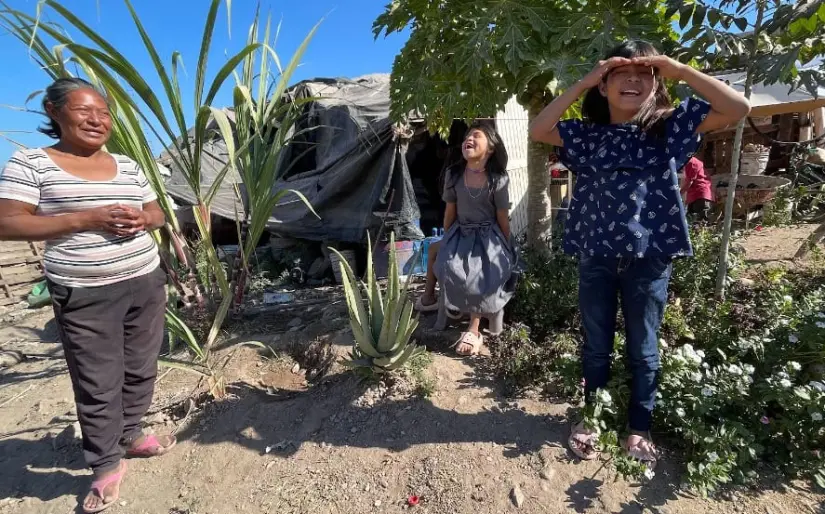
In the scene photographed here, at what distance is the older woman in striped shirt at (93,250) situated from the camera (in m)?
1.68

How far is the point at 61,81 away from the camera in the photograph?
1.74m

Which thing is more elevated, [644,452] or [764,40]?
[764,40]

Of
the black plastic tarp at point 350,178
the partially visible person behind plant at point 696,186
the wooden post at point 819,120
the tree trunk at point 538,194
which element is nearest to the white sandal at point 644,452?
the tree trunk at point 538,194

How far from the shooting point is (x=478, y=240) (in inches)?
118

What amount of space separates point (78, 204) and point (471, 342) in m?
2.09

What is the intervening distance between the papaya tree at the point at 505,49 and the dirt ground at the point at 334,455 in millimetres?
1515

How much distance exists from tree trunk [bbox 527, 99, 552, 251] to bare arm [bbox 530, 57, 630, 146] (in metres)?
1.27

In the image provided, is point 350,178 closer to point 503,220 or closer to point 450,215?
point 450,215

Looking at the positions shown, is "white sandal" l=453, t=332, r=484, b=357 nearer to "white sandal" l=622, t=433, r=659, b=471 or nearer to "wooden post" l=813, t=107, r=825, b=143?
"white sandal" l=622, t=433, r=659, b=471

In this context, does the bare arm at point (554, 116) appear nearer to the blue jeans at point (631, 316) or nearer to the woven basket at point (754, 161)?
the blue jeans at point (631, 316)

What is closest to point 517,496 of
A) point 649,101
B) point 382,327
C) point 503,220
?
point 382,327

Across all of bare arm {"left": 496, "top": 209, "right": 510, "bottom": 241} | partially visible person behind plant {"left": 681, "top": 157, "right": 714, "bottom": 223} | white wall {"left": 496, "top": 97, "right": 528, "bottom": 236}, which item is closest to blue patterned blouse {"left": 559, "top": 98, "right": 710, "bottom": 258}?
bare arm {"left": 496, "top": 209, "right": 510, "bottom": 241}

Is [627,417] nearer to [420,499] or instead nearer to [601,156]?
[420,499]

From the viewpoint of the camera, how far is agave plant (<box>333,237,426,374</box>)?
224cm
